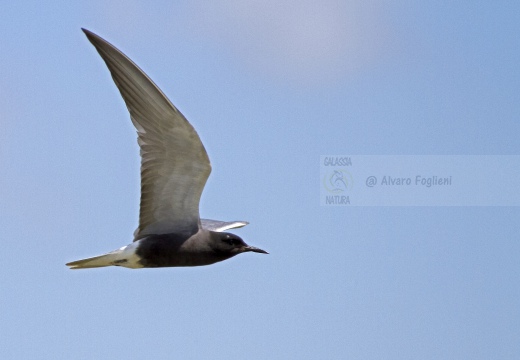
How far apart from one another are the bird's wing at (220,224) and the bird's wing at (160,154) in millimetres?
2091

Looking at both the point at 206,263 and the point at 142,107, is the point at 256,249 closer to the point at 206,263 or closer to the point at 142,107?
the point at 206,263

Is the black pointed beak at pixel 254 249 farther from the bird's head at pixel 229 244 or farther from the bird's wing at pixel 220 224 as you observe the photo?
the bird's wing at pixel 220 224

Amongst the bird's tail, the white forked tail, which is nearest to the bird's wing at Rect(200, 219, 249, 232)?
the white forked tail

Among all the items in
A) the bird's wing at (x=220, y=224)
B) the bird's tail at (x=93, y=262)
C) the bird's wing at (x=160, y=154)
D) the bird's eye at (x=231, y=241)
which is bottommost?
the bird's tail at (x=93, y=262)

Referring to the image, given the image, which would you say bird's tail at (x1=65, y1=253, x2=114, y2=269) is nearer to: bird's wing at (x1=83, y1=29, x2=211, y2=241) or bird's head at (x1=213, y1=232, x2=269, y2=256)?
bird's wing at (x1=83, y1=29, x2=211, y2=241)

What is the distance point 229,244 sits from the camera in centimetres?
1255

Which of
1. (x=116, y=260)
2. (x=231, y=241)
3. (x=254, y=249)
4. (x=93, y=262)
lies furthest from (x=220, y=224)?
(x=93, y=262)

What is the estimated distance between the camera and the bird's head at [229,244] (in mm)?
12492

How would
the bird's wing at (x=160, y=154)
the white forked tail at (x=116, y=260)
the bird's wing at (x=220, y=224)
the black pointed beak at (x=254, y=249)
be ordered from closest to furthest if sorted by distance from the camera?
the bird's wing at (x=160, y=154) < the white forked tail at (x=116, y=260) < the black pointed beak at (x=254, y=249) < the bird's wing at (x=220, y=224)

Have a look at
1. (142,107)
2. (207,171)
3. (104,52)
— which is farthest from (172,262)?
(104,52)

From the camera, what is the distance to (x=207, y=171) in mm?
12156

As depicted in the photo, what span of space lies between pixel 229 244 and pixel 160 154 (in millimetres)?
1617

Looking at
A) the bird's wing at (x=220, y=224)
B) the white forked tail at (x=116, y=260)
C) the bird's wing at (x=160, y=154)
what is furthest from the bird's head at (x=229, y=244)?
the bird's wing at (x=220, y=224)

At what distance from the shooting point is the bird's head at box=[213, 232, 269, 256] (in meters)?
12.5
